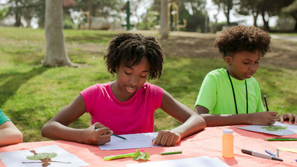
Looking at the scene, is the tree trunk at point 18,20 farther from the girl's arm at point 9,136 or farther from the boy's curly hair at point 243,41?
the girl's arm at point 9,136

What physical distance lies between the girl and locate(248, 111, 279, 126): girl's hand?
19.6 inches

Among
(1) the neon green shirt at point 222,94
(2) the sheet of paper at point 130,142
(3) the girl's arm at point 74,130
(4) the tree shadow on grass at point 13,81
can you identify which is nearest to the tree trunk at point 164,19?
(4) the tree shadow on grass at point 13,81

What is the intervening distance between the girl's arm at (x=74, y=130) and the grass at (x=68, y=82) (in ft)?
7.94

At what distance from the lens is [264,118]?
244 cm

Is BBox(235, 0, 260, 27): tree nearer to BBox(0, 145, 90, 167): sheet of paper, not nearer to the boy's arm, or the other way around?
the boy's arm

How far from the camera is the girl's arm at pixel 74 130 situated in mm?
1818

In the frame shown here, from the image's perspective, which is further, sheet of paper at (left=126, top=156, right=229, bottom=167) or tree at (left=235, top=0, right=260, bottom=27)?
tree at (left=235, top=0, right=260, bottom=27)

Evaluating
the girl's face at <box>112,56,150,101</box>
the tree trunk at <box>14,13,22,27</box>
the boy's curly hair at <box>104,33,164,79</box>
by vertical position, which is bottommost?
the girl's face at <box>112,56,150,101</box>

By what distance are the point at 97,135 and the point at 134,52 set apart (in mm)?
709

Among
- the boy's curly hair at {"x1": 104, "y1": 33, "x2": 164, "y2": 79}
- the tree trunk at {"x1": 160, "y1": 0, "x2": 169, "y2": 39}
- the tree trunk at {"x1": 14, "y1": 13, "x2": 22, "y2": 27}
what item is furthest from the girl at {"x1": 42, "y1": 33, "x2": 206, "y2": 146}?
the tree trunk at {"x1": 14, "y1": 13, "x2": 22, "y2": 27}

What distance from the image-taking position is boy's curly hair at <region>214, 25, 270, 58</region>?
2.85m

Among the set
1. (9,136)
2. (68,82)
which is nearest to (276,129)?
(9,136)

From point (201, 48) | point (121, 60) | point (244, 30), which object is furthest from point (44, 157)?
point (201, 48)

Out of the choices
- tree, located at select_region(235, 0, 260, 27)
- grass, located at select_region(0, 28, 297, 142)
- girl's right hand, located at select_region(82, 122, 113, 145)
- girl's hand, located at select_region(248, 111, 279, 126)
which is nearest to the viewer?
girl's right hand, located at select_region(82, 122, 113, 145)
